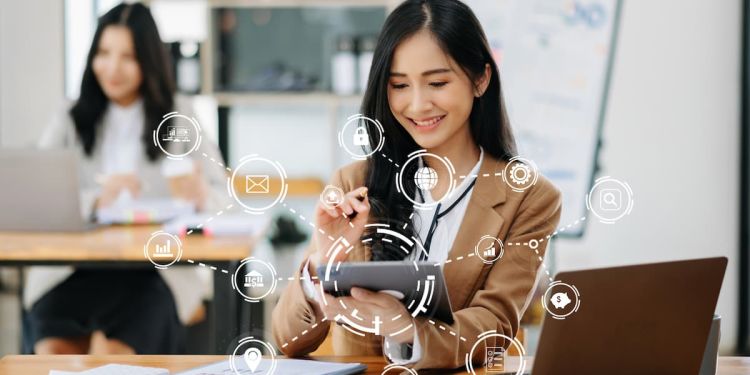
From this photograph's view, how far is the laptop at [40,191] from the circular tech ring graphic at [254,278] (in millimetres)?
502

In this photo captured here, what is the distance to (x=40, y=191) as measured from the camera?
193 centimetres

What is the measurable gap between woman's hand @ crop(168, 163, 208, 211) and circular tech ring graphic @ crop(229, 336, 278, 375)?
1.75 feet

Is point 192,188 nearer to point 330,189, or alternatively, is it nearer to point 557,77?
point 330,189

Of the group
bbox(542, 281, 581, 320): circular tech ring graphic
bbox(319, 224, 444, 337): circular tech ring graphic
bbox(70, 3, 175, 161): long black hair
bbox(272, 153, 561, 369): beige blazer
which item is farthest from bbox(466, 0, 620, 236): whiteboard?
bbox(542, 281, 581, 320): circular tech ring graphic

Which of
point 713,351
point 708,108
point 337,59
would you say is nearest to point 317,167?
point 337,59

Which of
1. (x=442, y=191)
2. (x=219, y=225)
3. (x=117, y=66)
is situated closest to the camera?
(x=442, y=191)

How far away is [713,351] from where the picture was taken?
1.12 metres

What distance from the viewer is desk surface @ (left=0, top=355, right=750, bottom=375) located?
1.14m

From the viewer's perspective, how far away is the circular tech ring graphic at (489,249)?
1279 millimetres

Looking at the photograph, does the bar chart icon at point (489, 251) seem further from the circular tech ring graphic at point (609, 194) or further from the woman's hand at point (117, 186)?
the woman's hand at point (117, 186)

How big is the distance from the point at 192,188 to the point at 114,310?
1.22 feet

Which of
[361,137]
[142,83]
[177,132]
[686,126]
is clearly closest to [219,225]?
[177,132]

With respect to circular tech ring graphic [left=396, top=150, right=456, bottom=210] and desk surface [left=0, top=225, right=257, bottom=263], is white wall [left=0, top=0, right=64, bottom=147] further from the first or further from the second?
circular tech ring graphic [left=396, top=150, right=456, bottom=210]

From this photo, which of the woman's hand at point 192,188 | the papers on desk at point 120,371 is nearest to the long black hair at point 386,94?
the papers on desk at point 120,371
